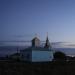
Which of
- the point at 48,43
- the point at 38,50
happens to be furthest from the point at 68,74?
the point at 48,43

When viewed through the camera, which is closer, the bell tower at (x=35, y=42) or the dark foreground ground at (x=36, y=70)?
the dark foreground ground at (x=36, y=70)

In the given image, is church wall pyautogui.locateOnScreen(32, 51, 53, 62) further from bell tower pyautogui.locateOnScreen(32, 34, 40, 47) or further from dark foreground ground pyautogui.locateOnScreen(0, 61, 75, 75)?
dark foreground ground pyautogui.locateOnScreen(0, 61, 75, 75)

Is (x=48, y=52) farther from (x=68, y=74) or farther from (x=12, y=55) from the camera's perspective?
(x=68, y=74)

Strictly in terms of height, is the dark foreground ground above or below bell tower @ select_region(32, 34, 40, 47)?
below

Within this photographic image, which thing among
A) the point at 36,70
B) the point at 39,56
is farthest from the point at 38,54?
the point at 36,70

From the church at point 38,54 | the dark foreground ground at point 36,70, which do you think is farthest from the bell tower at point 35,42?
the dark foreground ground at point 36,70

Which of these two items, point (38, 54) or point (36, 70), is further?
point (38, 54)

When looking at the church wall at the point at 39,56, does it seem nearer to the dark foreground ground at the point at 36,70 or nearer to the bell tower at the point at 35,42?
the bell tower at the point at 35,42

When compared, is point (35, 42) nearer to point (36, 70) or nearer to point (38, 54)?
point (38, 54)

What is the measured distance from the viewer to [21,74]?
37.8 ft

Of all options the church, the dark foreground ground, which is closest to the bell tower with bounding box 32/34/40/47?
the church

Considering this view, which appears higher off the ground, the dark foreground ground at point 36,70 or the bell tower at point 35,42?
the bell tower at point 35,42

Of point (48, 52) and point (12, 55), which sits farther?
point (12, 55)

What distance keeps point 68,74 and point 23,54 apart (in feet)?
63.6
